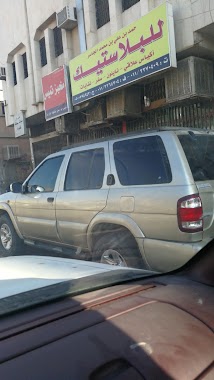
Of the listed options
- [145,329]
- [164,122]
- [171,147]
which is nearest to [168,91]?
[164,122]

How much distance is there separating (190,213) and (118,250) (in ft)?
3.35

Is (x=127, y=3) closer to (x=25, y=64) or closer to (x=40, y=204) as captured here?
(x=25, y=64)

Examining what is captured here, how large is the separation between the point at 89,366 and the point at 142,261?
8.79 ft

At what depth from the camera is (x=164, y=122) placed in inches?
418

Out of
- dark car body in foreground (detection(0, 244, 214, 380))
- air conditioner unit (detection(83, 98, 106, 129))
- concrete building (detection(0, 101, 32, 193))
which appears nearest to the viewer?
dark car body in foreground (detection(0, 244, 214, 380))

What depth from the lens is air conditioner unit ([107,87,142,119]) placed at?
1032 cm

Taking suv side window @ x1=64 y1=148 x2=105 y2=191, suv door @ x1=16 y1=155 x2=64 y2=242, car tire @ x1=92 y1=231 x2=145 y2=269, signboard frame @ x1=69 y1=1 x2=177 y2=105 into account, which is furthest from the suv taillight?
signboard frame @ x1=69 y1=1 x2=177 y2=105

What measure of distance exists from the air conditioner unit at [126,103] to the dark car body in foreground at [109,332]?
8.88 m

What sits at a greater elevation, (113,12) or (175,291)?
(113,12)

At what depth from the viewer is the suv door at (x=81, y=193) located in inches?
169

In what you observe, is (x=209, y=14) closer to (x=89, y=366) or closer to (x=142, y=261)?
(x=142, y=261)

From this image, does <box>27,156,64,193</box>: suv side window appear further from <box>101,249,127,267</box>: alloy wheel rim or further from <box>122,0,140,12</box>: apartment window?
<box>122,0,140,12</box>: apartment window

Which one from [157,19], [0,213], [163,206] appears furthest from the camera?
[157,19]

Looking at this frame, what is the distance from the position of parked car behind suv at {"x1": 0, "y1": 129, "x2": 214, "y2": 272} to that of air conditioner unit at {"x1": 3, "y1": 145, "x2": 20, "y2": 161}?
1742cm
